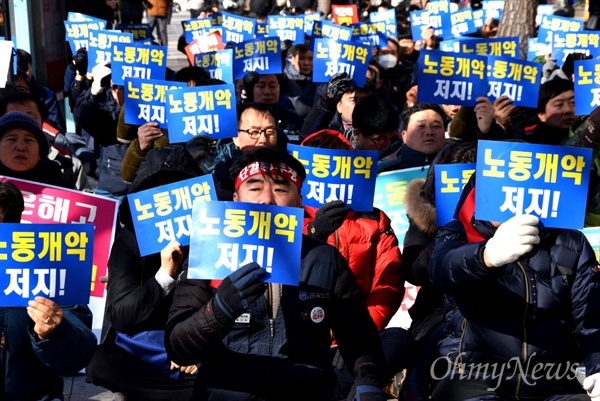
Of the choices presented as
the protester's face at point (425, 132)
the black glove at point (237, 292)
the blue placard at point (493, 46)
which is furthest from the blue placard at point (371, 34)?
the black glove at point (237, 292)

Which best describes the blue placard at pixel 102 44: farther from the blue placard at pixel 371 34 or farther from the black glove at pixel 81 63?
the blue placard at pixel 371 34

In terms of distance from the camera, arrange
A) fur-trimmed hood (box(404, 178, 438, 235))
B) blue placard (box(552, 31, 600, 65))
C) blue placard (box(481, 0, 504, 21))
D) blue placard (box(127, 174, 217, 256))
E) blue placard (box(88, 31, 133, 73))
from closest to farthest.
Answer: blue placard (box(127, 174, 217, 256))
fur-trimmed hood (box(404, 178, 438, 235))
blue placard (box(88, 31, 133, 73))
blue placard (box(552, 31, 600, 65))
blue placard (box(481, 0, 504, 21))

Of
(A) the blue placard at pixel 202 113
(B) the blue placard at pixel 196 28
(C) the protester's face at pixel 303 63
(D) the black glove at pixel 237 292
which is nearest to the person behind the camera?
(D) the black glove at pixel 237 292

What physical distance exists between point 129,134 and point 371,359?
478cm

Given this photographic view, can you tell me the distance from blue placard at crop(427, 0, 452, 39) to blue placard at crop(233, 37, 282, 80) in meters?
4.51

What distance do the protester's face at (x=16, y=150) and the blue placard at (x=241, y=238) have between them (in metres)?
2.67

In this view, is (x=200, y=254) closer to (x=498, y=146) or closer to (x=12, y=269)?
(x=12, y=269)

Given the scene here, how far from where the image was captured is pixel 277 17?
14.2 metres

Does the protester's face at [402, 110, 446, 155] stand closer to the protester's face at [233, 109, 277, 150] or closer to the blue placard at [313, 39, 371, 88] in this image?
the protester's face at [233, 109, 277, 150]

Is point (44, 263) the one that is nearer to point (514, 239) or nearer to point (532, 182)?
point (514, 239)

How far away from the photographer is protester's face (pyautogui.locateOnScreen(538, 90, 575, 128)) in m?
8.48

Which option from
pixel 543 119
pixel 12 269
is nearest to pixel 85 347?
pixel 12 269

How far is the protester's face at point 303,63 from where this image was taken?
41.1 feet

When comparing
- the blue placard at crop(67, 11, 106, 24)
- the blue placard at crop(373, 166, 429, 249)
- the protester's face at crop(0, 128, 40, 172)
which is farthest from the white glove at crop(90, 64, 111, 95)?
the blue placard at crop(373, 166, 429, 249)
